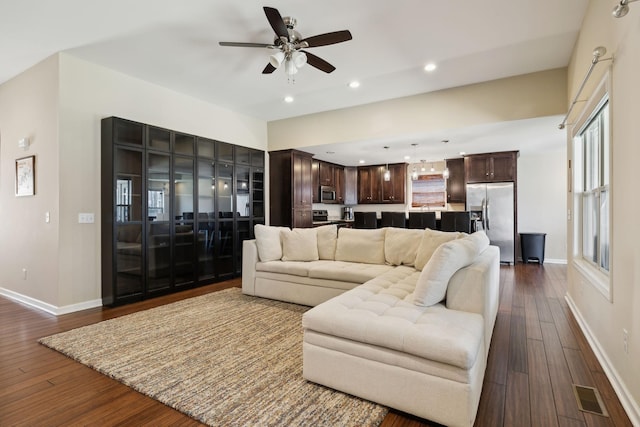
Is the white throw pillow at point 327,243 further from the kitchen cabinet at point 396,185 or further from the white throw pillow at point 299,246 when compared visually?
the kitchen cabinet at point 396,185

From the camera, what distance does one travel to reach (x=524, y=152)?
6625 millimetres

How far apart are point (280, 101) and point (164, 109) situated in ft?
5.81

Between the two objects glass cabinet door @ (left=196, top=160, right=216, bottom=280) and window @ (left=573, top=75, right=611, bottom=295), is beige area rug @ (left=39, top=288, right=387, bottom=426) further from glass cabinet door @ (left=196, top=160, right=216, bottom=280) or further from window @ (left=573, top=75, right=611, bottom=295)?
window @ (left=573, top=75, right=611, bottom=295)

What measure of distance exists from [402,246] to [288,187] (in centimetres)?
322

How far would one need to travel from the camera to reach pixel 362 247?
4000 millimetres

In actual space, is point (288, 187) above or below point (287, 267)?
above

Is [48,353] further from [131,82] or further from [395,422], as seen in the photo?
[131,82]

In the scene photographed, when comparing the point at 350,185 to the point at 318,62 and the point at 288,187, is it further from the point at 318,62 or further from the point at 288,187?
the point at 318,62

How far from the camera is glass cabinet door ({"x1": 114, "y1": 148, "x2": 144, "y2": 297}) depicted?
12.8ft

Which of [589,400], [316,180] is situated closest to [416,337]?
[589,400]

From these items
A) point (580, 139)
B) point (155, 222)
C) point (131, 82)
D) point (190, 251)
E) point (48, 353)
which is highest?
point (131, 82)

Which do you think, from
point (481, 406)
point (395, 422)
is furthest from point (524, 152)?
point (395, 422)

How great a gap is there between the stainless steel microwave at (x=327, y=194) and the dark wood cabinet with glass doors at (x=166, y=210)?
7.68 feet

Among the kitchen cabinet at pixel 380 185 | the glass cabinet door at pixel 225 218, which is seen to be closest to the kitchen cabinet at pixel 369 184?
the kitchen cabinet at pixel 380 185
